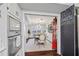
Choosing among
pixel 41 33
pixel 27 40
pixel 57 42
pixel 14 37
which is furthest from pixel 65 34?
pixel 14 37

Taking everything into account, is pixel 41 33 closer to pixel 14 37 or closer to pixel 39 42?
pixel 39 42

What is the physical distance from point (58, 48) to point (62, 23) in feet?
0.79

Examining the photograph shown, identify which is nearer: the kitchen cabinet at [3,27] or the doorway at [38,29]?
the kitchen cabinet at [3,27]

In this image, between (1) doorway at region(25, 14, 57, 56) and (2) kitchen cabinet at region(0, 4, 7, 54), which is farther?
(1) doorway at region(25, 14, 57, 56)

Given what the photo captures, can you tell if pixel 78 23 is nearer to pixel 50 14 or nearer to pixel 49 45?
pixel 50 14

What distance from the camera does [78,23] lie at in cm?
61

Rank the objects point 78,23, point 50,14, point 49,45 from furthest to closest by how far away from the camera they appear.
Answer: point 49,45
point 50,14
point 78,23

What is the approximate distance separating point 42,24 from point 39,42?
0.19 m

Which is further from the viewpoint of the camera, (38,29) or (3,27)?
(38,29)

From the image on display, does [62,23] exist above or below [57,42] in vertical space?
above

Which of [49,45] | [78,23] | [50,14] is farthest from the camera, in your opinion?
[49,45]

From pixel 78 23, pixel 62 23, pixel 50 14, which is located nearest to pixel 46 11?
pixel 50 14

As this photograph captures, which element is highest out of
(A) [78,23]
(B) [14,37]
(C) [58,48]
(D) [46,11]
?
(D) [46,11]

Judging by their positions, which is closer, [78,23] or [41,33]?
[78,23]
